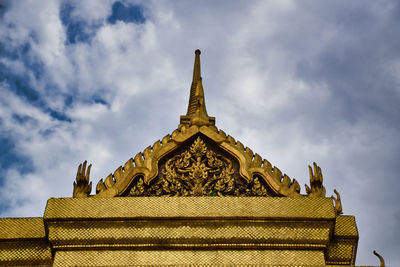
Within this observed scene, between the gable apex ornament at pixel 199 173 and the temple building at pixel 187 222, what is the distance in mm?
15

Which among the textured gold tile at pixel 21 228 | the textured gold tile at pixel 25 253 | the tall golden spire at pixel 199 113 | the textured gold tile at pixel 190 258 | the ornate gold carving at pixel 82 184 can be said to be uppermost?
the tall golden spire at pixel 199 113

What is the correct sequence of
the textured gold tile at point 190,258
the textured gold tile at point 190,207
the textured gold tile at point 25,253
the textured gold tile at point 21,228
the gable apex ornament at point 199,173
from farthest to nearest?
the gable apex ornament at point 199,173, the textured gold tile at point 21,228, the textured gold tile at point 25,253, the textured gold tile at point 190,207, the textured gold tile at point 190,258

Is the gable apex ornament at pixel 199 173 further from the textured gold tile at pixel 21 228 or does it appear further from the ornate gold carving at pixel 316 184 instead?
the textured gold tile at pixel 21 228

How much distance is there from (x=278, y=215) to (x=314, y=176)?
92 centimetres

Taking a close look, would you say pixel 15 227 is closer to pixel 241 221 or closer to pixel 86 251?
pixel 86 251

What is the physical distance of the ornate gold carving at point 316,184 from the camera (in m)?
8.41

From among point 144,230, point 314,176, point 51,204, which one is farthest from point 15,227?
point 314,176

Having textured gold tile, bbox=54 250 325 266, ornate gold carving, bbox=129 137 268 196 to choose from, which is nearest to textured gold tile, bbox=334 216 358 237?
textured gold tile, bbox=54 250 325 266

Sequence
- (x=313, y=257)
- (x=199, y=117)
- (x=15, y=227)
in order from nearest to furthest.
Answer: (x=313, y=257)
(x=15, y=227)
(x=199, y=117)

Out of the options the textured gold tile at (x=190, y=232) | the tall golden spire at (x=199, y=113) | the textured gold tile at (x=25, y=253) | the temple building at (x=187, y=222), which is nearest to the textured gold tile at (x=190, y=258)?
the temple building at (x=187, y=222)

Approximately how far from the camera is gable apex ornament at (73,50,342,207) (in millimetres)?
8516

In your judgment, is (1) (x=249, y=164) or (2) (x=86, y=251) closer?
(2) (x=86, y=251)

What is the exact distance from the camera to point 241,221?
312 inches

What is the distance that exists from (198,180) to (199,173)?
0.42ft
